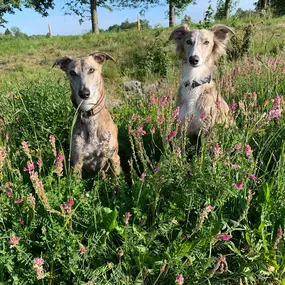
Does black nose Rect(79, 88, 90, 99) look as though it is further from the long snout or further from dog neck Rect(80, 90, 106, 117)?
dog neck Rect(80, 90, 106, 117)

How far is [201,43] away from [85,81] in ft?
5.03

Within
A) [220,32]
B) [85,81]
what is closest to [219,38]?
[220,32]

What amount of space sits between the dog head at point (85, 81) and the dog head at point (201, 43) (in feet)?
3.77

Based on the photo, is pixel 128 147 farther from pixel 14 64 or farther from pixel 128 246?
pixel 14 64

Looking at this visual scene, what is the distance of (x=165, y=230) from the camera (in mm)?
1994

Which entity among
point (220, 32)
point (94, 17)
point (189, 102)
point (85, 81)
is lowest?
point (189, 102)

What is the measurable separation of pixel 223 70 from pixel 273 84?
60.2 inches

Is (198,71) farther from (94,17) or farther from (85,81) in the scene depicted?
(94,17)

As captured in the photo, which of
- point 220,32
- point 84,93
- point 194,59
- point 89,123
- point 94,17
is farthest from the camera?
point 94,17

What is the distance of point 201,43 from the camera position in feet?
12.1

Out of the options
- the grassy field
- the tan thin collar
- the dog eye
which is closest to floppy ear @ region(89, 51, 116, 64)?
the dog eye

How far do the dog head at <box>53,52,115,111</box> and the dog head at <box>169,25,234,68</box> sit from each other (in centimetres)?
115

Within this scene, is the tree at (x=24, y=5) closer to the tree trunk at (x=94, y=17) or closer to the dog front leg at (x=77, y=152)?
the tree trunk at (x=94, y=17)

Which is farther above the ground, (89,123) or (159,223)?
(89,123)
